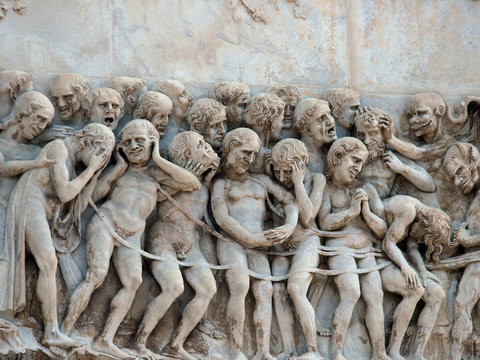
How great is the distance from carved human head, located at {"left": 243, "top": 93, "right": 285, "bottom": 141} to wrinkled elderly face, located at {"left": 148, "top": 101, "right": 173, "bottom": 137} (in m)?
0.62

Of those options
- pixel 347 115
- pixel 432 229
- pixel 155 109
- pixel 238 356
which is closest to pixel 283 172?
pixel 347 115

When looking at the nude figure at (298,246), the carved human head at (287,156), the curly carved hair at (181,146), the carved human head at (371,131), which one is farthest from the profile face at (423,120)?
the curly carved hair at (181,146)

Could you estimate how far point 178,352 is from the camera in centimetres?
928

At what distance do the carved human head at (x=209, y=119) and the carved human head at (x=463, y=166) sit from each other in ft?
5.95

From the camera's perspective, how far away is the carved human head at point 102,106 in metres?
9.57

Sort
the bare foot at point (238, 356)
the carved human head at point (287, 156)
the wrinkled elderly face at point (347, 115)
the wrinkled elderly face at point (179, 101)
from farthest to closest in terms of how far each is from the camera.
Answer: the wrinkled elderly face at point (347, 115) → the wrinkled elderly face at point (179, 101) → the carved human head at point (287, 156) → the bare foot at point (238, 356)

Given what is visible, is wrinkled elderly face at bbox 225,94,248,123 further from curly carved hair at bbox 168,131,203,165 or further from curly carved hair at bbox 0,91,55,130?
curly carved hair at bbox 0,91,55,130

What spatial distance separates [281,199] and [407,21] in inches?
A: 78.7

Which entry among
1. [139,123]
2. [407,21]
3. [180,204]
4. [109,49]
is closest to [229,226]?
[180,204]

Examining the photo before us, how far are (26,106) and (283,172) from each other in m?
1.96

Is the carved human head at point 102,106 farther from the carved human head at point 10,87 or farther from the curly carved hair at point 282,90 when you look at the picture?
the curly carved hair at point 282,90

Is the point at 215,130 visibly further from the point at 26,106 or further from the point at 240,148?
the point at 26,106

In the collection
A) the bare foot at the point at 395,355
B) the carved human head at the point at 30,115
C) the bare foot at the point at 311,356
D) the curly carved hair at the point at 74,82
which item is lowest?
the bare foot at the point at 395,355

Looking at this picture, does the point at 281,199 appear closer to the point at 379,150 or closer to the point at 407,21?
the point at 379,150
